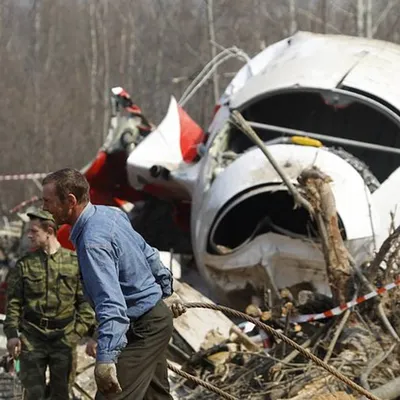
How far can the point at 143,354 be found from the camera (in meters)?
3.93

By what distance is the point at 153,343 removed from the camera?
13.0ft

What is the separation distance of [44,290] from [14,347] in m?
0.41

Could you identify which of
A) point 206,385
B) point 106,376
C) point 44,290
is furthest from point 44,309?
point 106,376

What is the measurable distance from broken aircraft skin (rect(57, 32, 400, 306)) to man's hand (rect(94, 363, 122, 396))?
3673mm

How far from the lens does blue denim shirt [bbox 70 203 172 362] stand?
3.57m

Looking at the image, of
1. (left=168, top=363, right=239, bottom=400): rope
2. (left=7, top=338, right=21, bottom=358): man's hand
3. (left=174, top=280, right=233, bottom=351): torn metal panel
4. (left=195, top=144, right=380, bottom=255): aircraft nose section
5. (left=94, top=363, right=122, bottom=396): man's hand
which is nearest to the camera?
(left=94, top=363, right=122, bottom=396): man's hand

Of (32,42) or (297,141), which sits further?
(32,42)

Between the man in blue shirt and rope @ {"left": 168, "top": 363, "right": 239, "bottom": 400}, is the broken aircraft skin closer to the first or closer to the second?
rope @ {"left": 168, "top": 363, "right": 239, "bottom": 400}

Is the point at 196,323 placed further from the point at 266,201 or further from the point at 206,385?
the point at 206,385

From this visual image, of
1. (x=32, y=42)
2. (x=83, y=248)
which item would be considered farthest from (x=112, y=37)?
(x=83, y=248)

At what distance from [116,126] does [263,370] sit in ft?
16.9

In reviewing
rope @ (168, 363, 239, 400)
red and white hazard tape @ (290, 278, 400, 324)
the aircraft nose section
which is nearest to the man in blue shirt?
rope @ (168, 363, 239, 400)

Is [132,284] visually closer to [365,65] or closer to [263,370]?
[263,370]

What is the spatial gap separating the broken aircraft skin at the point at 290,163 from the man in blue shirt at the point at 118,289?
3229 mm
